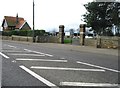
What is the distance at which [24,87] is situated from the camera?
7.21 meters

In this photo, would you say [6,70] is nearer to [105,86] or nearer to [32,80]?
[32,80]

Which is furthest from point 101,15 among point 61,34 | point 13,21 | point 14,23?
point 13,21

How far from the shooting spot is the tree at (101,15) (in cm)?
4716

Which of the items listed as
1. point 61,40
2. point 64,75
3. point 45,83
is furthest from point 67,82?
point 61,40

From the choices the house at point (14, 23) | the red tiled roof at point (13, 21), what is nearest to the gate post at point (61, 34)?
the house at point (14, 23)

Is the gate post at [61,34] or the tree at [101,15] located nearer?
the gate post at [61,34]

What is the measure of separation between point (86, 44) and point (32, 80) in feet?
74.5

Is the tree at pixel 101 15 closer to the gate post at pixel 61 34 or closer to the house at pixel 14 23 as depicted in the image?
the gate post at pixel 61 34

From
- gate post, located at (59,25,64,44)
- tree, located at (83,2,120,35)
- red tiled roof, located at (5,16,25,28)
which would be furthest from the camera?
red tiled roof, located at (5,16,25,28)

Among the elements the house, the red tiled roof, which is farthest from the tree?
the red tiled roof

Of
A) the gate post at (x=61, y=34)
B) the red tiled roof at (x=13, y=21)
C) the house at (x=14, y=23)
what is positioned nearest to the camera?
the gate post at (x=61, y=34)

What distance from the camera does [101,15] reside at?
4809cm

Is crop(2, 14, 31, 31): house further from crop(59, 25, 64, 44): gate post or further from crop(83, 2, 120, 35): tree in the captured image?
crop(59, 25, 64, 44): gate post

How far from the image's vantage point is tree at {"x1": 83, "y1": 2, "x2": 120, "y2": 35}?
155 feet
